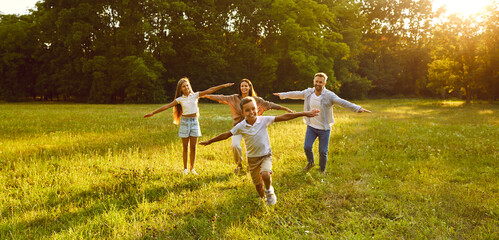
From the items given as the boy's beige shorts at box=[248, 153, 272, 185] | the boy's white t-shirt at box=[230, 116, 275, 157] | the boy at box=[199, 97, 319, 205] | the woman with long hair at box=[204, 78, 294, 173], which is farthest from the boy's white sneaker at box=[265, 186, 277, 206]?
the woman with long hair at box=[204, 78, 294, 173]

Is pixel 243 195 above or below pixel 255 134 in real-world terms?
below

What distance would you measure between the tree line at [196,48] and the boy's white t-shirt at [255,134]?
35.1m

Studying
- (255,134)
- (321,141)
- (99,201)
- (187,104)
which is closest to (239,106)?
(187,104)

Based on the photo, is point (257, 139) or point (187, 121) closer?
point (257, 139)

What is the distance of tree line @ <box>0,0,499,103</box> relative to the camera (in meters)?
36.5

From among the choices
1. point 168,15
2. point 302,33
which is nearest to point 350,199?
point 302,33

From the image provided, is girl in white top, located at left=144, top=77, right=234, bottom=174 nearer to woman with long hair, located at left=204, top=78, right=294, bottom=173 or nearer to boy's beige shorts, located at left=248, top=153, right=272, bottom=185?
woman with long hair, located at left=204, top=78, right=294, bottom=173

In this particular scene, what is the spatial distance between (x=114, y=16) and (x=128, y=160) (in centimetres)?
4015

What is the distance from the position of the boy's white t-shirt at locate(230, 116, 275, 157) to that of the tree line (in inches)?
1380

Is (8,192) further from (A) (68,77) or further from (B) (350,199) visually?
(A) (68,77)

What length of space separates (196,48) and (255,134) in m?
38.1

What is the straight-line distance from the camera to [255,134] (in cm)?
490

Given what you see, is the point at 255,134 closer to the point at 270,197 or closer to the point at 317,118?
the point at 270,197

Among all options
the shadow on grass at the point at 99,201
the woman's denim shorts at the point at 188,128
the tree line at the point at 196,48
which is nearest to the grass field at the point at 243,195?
the shadow on grass at the point at 99,201
